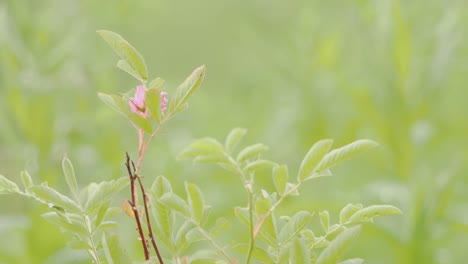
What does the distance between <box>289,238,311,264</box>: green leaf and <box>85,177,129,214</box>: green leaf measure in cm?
10

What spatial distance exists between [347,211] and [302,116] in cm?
150

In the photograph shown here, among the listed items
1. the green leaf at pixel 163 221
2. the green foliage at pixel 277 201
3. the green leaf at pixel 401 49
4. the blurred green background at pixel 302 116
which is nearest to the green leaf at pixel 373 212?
the green foliage at pixel 277 201

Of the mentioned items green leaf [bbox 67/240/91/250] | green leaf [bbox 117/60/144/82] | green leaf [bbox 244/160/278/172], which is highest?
green leaf [bbox 117/60/144/82]

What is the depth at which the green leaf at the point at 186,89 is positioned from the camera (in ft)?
1.53

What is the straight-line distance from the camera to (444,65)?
143cm

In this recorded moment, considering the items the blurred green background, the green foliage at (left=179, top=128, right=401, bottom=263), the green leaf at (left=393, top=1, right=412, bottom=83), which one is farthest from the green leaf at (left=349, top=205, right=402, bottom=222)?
the green leaf at (left=393, top=1, right=412, bottom=83)

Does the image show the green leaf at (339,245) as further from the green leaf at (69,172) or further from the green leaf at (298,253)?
the green leaf at (69,172)

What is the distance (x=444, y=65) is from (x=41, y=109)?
2.27ft

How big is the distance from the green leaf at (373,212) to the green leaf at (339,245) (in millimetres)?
54

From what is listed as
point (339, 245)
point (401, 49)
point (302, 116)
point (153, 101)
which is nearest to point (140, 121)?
point (153, 101)

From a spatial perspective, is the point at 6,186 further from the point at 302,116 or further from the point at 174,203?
the point at 302,116

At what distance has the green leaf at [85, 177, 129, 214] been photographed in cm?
48

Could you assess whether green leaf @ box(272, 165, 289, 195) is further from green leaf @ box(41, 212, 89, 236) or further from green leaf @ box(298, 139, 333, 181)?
green leaf @ box(41, 212, 89, 236)

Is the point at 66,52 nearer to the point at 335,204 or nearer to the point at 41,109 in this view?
the point at 41,109
